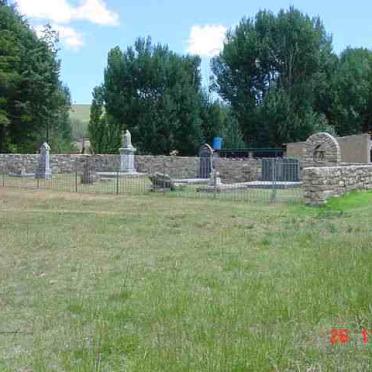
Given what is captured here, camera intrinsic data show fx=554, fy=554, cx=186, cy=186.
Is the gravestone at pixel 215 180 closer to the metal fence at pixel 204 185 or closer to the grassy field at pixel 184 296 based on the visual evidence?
the metal fence at pixel 204 185

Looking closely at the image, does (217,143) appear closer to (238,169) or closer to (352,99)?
(238,169)

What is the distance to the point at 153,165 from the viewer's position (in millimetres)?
31297

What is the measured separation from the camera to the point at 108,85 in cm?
4175

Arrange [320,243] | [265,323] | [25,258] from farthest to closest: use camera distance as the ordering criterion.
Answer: [320,243] < [25,258] < [265,323]

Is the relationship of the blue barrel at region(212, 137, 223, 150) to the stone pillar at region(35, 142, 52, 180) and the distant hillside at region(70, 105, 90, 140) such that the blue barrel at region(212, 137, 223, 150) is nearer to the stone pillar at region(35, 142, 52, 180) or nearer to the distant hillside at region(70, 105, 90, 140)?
the stone pillar at region(35, 142, 52, 180)

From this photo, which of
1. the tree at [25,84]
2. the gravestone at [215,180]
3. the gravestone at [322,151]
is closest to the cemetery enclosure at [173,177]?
the gravestone at [215,180]

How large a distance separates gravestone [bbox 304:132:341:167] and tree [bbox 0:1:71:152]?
1973 centimetres

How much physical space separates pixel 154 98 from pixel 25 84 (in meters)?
9.10

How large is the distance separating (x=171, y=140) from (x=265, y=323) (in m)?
35.0

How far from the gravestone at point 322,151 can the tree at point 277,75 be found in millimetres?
14843

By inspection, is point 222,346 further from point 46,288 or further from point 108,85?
point 108,85

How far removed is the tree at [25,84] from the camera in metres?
34.5

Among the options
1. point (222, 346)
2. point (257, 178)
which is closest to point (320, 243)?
point (222, 346)
